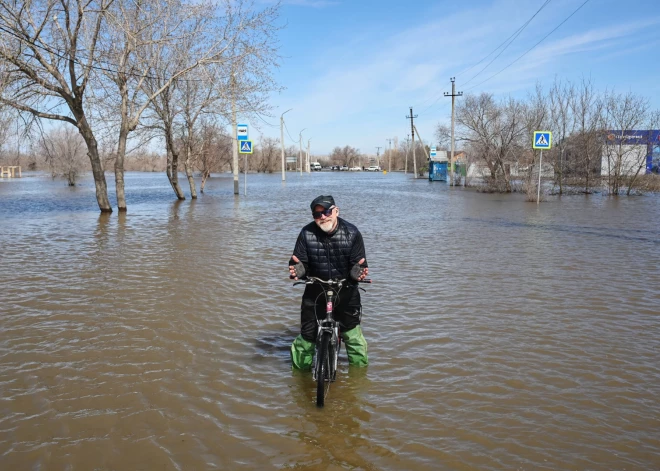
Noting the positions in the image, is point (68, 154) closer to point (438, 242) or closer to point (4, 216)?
point (4, 216)

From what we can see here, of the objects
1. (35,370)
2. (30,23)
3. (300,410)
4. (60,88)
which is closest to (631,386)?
(300,410)

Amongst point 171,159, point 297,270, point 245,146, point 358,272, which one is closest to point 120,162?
point 171,159

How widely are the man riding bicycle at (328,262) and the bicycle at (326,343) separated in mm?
84

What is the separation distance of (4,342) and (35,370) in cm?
110

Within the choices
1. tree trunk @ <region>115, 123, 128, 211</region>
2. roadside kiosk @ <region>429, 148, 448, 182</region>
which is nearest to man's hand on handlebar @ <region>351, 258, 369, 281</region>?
tree trunk @ <region>115, 123, 128, 211</region>

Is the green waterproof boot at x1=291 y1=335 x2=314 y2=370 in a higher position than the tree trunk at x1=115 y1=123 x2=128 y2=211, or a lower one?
lower

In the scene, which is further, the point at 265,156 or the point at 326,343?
the point at 265,156

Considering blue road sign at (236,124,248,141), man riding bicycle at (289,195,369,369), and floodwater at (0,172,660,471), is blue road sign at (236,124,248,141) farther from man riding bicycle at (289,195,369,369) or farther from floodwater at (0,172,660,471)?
man riding bicycle at (289,195,369,369)

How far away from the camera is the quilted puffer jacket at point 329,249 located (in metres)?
4.81

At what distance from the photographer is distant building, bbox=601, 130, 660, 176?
3091cm

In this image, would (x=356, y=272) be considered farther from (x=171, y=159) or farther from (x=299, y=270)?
(x=171, y=159)

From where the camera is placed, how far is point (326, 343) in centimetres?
454

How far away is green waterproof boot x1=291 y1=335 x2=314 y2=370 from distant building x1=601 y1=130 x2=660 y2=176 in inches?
1214

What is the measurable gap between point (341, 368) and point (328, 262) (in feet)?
4.11
